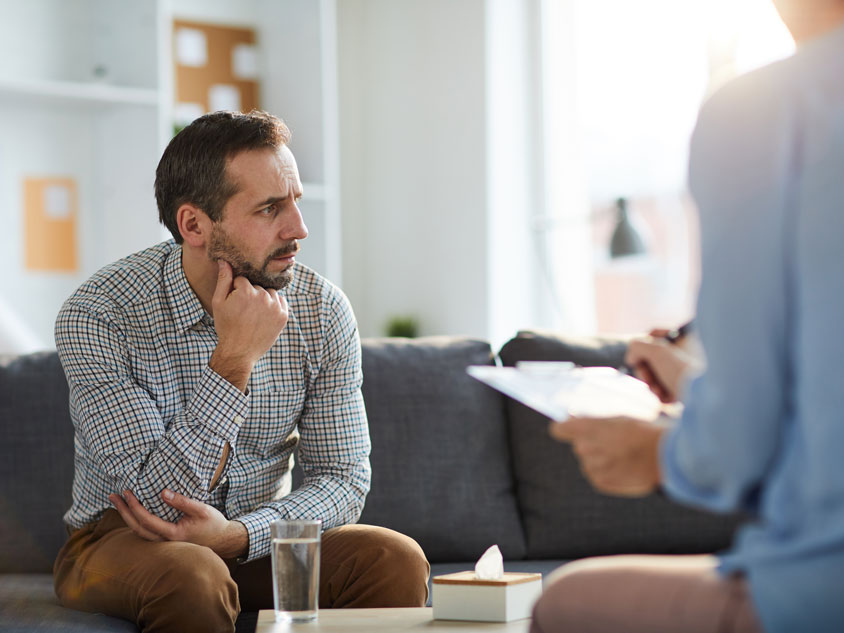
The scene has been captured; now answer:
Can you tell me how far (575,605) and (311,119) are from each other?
3153 millimetres

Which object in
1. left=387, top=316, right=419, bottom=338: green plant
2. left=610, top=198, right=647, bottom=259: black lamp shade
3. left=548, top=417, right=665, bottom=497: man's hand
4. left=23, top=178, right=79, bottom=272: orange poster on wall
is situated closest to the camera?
left=548, top=417, right=665, bottom=497: man's hand

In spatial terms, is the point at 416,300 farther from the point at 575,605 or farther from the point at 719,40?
the point at 575,605

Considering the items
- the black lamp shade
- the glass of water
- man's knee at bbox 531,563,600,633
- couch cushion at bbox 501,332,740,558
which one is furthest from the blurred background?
man's knee at bbox 531,563,600,633

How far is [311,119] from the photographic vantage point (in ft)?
12.8

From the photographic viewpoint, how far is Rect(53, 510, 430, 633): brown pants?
160 centimetres

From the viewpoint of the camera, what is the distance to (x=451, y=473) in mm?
2258

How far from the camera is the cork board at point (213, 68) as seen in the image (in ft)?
13.0

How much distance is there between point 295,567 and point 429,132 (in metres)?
2.88

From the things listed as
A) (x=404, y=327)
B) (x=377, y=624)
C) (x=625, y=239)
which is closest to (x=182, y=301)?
(x=377, y=624)

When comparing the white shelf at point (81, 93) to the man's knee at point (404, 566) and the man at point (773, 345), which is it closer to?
the man's knee at point (404, 566)

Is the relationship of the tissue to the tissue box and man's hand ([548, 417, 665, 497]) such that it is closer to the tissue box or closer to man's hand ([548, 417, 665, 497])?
the tissue box

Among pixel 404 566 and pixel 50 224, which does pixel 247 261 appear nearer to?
pixel 404 566

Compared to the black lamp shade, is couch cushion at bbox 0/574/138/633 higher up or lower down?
lower down

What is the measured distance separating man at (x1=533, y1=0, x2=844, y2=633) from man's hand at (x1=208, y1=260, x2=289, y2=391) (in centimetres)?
102
